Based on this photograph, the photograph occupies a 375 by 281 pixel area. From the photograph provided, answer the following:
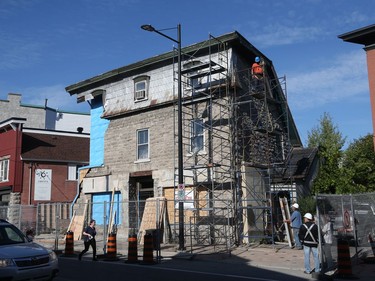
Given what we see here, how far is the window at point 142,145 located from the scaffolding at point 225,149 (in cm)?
267

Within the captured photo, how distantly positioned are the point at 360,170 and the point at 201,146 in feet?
26.9

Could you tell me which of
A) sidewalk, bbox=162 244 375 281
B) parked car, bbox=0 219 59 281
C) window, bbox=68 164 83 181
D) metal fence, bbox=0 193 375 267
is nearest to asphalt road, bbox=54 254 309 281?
sidewalk, bbox=162 244 375 281

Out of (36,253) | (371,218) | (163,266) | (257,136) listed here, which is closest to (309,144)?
(257,136)

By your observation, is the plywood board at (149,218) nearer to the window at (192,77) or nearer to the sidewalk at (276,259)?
the sidewalk at (276,259)

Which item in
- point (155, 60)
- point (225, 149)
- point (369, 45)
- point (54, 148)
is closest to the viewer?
point (369, 45)

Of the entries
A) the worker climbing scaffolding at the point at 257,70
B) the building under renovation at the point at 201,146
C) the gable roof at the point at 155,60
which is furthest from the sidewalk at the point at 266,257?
the gable roof at the point at 155,60

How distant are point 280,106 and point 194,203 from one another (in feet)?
27.0

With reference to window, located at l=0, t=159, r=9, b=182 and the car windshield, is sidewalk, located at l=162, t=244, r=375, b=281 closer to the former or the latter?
the car windshield

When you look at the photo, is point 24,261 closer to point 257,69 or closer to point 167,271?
point 167,271

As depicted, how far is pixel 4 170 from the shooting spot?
33688mm

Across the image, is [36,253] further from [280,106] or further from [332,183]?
[280,106]

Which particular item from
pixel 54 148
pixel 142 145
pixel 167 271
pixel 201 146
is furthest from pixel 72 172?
pixel 167 271

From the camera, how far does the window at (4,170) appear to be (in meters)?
33.3

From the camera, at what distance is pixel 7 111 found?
4591 centimetres
